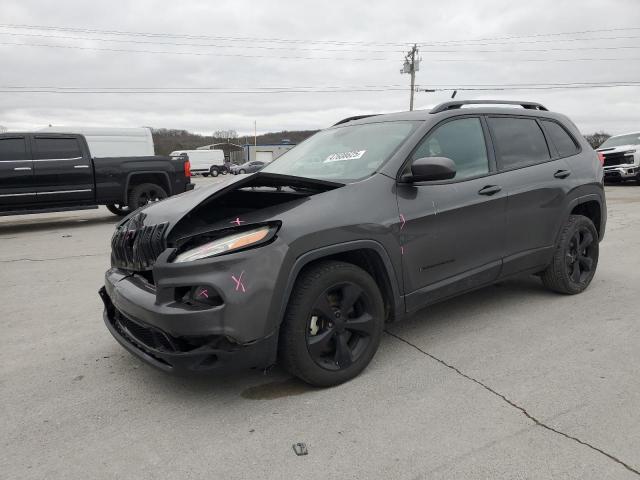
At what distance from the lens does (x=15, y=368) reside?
3434 mm

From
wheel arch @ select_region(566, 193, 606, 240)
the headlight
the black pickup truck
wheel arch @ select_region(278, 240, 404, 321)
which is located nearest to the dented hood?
the headlight

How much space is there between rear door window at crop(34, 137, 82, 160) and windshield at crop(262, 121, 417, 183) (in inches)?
294

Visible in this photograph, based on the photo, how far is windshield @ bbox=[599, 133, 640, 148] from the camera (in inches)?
Result: 696

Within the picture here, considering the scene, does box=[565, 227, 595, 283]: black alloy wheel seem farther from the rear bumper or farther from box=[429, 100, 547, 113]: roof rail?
the rear bumper

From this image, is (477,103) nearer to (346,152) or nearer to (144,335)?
(346,152)

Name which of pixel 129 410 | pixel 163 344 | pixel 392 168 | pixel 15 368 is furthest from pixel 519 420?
pixel 15 368

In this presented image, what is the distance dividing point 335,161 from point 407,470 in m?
2.21

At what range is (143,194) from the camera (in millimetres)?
11258

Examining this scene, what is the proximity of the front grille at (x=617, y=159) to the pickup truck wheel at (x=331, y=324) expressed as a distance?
1749 cm

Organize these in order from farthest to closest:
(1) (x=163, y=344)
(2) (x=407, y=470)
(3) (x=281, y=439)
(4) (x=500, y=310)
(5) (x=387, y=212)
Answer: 1. (4) (x=500, y=310)
2. (5) (x=387, y=212)
3. (1) (x=163, y=344)
4. (3) (x=281, y=439)
5. (2) (x=407, y=470)

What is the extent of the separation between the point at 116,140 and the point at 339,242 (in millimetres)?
15543

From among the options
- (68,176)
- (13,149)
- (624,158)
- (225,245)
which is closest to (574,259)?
(225,245)

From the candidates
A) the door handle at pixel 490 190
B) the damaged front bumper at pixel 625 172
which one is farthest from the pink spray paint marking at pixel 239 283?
the damaged front bumper at pixel 625 172

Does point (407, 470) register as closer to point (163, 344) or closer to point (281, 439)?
point (281, 439)
